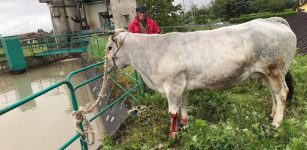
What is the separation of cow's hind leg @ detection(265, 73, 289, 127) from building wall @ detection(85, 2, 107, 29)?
2675 centimetres

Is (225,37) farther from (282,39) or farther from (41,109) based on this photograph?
(41,109)

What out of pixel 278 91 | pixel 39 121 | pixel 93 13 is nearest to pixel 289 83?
pixel 278 91

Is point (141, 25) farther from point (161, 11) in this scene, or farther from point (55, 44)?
point (161, 11)

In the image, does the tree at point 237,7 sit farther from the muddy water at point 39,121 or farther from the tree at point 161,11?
the muddy water at point 39,121

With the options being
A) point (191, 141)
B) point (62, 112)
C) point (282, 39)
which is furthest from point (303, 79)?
point (62, 112)

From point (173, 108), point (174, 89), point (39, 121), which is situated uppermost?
point (174, 89)

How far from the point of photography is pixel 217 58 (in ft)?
14.2

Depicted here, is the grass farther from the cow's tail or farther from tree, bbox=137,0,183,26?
tree, bbox=137,0,183,26

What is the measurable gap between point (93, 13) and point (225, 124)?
27.7 metres

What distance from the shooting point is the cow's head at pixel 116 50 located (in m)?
4.70

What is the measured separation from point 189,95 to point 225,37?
6.30 feet

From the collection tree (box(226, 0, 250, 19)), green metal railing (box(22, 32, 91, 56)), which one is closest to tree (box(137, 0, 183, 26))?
green metal railing (box(22, 32, 91, 56))

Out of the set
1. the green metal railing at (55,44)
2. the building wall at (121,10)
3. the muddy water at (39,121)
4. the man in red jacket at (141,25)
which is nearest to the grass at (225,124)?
the man in red jacket at (141,25)

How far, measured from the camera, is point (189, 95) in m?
6.07
